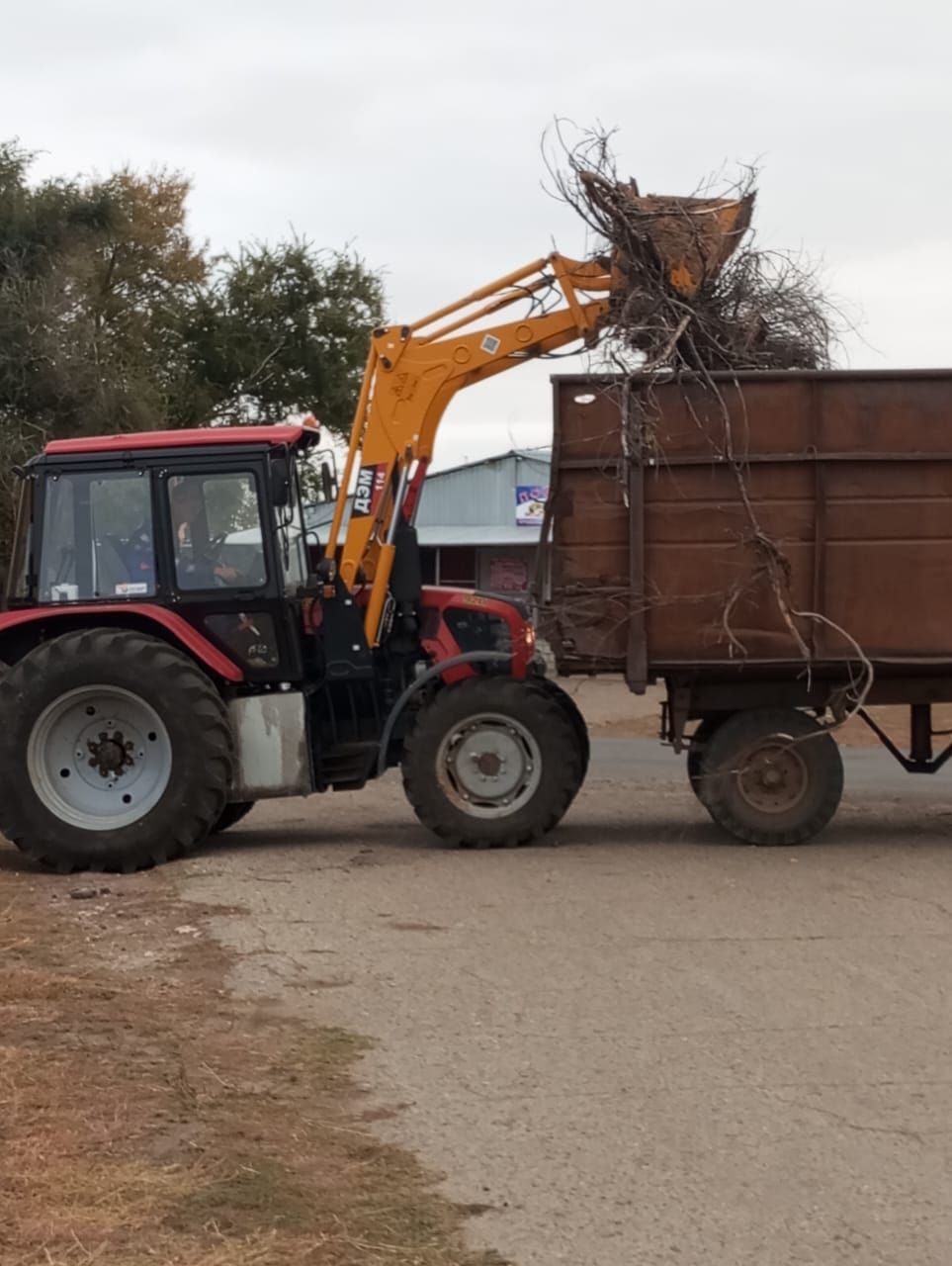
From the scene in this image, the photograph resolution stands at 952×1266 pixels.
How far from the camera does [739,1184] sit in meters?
5.00

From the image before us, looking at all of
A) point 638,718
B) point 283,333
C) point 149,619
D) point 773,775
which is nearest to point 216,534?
point 149,619

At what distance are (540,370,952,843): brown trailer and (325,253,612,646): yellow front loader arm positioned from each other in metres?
0.81

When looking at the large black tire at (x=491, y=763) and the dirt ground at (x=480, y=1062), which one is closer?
the dirt ground at (x=480, y=1062)

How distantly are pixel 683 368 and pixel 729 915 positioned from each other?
3692mm

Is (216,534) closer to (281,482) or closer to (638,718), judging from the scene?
(281,482)

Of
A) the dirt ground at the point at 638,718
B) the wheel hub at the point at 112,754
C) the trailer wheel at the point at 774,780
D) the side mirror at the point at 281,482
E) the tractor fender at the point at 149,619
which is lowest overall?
the dirt ground at the point at 638,718

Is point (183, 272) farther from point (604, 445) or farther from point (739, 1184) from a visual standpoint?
point (739, 1184)

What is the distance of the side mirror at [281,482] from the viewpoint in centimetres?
1109

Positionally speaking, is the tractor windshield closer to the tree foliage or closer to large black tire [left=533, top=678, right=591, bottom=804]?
large black tire [left=533, top=678, right=591, bottom=804]

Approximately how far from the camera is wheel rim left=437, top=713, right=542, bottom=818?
11.2 meters

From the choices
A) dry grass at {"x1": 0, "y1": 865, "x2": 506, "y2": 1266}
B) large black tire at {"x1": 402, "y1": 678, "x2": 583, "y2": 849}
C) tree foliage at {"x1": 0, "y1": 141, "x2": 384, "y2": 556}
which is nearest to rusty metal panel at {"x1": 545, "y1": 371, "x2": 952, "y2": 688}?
large black tire at {"x1": 402, "y1": 678, "x2": 583, "y2": 849}

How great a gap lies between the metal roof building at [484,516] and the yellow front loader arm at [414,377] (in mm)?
23248

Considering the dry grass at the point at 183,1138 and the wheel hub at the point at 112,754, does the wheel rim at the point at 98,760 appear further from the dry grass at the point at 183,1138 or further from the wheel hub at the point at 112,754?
the dry grass at the point at 183,1138

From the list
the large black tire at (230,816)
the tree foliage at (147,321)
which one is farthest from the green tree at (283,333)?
the large black tire at (230,816)
